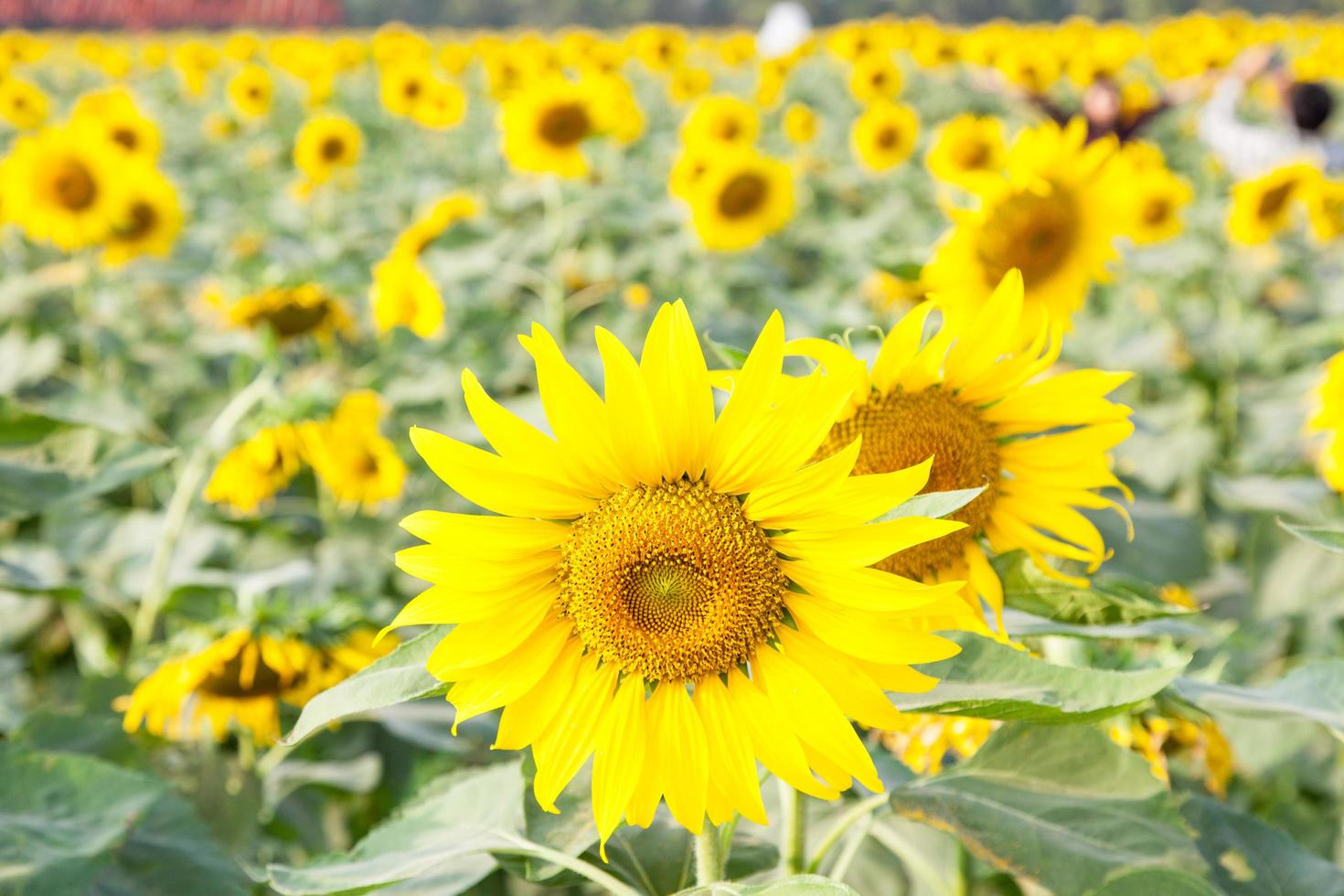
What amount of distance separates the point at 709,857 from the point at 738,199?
2827 millimetres

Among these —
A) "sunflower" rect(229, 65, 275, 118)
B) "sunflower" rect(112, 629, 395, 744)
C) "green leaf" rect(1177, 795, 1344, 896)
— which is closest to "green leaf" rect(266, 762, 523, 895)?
"sunflower" rect(112, 629, 395, 744)

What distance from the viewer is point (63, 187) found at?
3.24 meters

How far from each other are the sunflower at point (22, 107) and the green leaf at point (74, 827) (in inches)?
188

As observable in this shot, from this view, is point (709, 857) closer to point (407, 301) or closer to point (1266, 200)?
point (407, 301)

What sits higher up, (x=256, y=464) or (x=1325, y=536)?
(x=1325, y=536)

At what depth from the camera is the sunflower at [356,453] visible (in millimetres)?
2195

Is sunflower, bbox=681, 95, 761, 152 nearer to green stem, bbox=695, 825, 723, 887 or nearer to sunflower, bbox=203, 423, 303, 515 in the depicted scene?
sunflower, bbox=203, 423, 303, 515

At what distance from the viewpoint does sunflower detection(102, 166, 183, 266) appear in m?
3.36

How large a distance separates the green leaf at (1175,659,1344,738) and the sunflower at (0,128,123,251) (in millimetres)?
3201

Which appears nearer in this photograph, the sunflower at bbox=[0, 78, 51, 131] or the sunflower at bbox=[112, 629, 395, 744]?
the sunflower at bbox=[112, 629, 395, 744]

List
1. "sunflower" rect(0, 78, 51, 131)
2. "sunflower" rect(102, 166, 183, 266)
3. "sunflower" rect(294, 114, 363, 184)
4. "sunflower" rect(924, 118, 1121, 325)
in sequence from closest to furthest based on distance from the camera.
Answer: "sunflower" rect(924, 118, 1121, 325) → "sunflower" rect(102, 166, 183, 266) → "sunflower" rect(294, 114, 363, 184) → "sunflower" rect(0, 78, 51, 131)

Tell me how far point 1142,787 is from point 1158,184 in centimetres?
316

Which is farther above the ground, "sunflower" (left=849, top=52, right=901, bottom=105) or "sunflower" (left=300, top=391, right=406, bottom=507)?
"sunflower" (left=849, top=52, right=901, bottom=105)

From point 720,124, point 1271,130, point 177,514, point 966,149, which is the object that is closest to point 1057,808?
point 177,514
